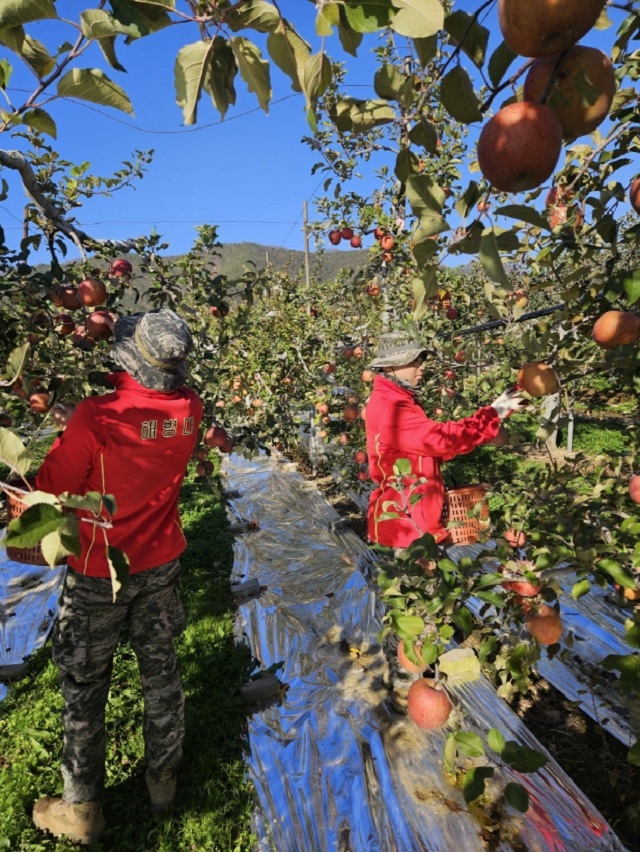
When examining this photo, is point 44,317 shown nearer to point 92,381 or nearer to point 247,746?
point 92,381

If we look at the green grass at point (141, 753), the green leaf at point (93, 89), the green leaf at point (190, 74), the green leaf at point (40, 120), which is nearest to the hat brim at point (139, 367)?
the green leaf at point (40, 120)

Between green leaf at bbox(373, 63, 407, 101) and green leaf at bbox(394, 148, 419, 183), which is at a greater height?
green leaf at bbox(373, 63, 407, 101)

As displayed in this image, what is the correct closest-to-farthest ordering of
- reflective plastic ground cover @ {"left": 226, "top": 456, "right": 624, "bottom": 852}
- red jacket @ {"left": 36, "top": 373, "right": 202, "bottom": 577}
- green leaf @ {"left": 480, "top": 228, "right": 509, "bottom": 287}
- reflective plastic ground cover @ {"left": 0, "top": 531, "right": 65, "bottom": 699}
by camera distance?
green leaf @ {"left": 480, "top": 228, "right": 509, "bottom": 287}, red jacket @ {"left": 36, "top": 373, "right": 202, "bottom": 577}, reflective plastic ground cover @ {"left": 226, "top": 456, "right": 624, "bottom": 852}, reflective plastic ground cover @ {"left": 0, "top": 531, "right": 65, "bottom": 699}

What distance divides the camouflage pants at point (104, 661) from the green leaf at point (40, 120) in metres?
1.37

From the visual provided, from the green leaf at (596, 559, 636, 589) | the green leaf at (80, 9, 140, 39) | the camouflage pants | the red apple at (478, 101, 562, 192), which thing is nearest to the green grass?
the camouflage pants

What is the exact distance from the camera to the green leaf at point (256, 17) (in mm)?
703

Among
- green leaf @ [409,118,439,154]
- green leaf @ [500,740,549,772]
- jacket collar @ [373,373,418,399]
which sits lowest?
green leaf @ [500,740,549,772]

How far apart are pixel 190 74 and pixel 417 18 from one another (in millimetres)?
352

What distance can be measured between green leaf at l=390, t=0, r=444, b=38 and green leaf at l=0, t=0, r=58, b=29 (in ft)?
1.72

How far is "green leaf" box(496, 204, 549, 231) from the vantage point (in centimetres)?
60

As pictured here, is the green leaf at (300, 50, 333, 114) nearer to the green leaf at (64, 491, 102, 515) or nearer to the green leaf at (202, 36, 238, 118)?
the green leaf at (202, 36, 238, 118)

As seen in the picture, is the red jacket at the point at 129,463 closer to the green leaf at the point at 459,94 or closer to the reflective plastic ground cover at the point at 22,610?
the green leaf at the point at 459,94

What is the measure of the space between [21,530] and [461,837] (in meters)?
2.15

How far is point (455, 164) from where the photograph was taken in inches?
153
